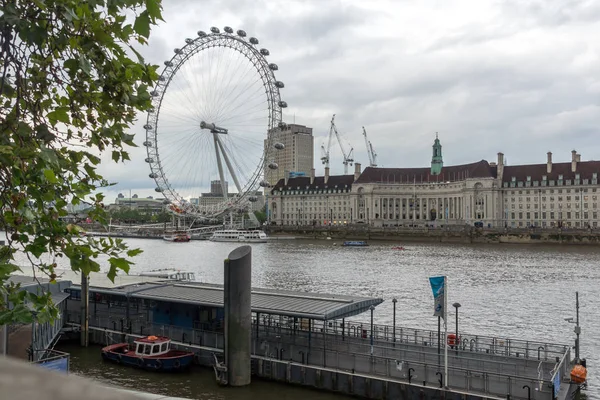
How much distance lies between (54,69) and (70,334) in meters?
24.7

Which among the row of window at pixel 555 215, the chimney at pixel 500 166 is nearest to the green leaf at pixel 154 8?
the row of window at pixel 555 215

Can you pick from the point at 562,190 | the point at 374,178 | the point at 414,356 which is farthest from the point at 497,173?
the point at 414,356

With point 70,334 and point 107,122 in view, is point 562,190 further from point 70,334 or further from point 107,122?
point 107,122

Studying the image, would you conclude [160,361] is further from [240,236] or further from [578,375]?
[240,236]

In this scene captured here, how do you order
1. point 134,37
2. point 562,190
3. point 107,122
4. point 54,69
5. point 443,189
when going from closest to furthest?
point 134,37
point 54,69
point 107,122
point 562,190
point 443,189

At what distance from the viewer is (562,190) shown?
135 metres

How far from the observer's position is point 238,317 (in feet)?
66.2

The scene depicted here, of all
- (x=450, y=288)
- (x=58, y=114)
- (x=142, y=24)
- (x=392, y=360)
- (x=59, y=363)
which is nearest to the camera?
(x=142, y=24)

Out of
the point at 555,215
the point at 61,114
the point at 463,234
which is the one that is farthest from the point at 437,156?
the point at 61,114

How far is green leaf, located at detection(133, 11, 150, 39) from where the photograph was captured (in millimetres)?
4758

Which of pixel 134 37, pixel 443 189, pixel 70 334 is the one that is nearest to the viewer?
pixel 134 37

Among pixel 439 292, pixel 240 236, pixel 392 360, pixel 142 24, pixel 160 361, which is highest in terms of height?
pixel 142 24

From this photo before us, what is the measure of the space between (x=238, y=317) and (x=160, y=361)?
15.8 ft

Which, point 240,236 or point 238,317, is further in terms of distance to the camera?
point 240,236
